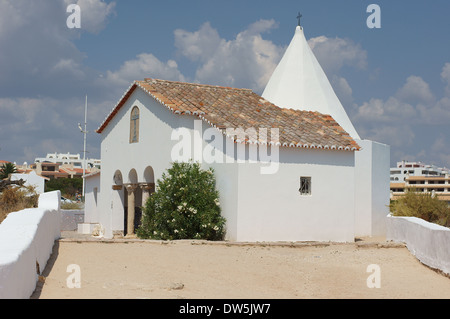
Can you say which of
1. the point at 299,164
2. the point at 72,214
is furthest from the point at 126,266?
the point at 72,214

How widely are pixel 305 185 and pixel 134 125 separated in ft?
24.5

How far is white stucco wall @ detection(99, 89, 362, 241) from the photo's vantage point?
1546cm

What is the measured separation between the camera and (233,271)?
1008 cm

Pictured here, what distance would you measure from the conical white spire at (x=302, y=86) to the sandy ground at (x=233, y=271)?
8.59 meters

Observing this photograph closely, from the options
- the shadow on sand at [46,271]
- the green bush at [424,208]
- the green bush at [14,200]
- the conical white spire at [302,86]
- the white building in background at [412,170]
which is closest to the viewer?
the shadow on sand at [46,271]

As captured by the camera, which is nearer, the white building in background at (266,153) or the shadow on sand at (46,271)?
the shadow on sand at (46,271)

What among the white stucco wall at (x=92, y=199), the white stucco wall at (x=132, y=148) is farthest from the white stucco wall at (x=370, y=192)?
the white stucco wall at (x=92, y=199)

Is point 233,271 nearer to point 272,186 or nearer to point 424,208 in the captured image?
point 272,186

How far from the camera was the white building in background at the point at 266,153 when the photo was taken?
1569cm

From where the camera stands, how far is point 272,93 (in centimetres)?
2200

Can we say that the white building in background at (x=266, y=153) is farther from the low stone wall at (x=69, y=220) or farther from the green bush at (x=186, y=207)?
the low stone wall at (x=69, y=220)

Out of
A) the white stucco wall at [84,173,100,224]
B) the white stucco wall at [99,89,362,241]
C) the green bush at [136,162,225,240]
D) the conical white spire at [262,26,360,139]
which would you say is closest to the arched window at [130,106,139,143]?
the white stucco wall at [99,89,362,241]

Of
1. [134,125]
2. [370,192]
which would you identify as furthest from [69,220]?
[370,192]
